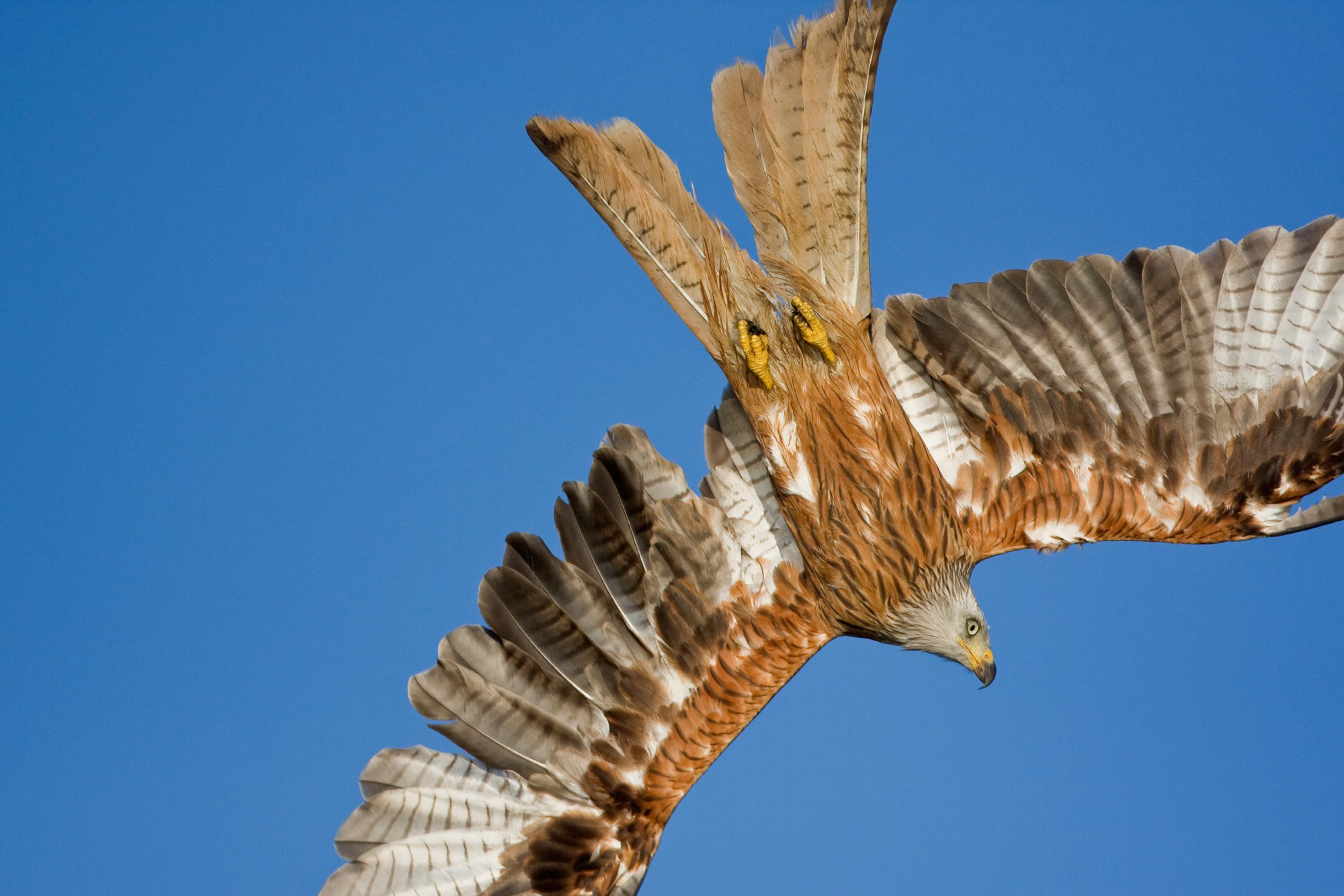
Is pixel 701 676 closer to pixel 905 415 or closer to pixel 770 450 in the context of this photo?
pixel 770 450

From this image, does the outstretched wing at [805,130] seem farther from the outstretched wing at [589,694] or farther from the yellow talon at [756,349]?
the outstretched wing at [589,694]

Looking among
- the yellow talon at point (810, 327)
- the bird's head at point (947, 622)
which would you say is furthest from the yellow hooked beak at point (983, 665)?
the yellow talon at point (810, 327)

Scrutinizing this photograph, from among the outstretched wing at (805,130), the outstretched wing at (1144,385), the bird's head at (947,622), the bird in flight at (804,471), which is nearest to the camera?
the outstretched wing at (805,130)

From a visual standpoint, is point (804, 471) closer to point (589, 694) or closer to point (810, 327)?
point (810, 327)

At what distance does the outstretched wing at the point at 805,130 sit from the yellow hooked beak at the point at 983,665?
2363 millimetres

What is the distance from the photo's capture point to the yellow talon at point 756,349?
613 cm

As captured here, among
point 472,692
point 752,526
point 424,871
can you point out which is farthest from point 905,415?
point 424,871

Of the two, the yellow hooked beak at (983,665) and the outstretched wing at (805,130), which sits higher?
the outstretched wing at (805,130)

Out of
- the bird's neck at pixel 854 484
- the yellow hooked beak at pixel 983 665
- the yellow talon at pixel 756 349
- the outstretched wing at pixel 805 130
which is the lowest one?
the yellow hooked beak at pixel 983 665

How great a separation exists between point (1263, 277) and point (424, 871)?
564 cm

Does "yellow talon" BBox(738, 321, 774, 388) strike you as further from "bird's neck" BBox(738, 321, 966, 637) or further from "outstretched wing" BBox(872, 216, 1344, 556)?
"outstretched wing" BBox(872, 216, 1344, 556)

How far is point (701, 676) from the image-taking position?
6.20m

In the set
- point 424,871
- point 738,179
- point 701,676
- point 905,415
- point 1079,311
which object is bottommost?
point 424,871

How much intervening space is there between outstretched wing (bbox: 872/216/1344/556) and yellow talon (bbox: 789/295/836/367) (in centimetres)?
57
